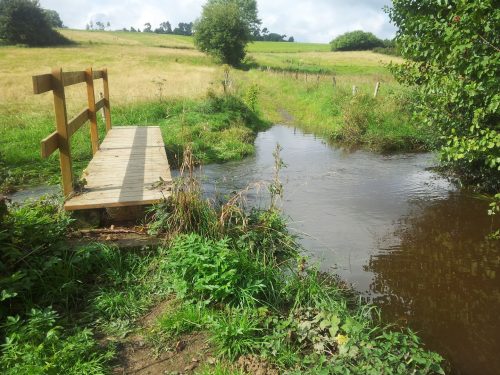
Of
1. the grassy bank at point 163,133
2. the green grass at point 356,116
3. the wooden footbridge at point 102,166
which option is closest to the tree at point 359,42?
the green grass at point 356,116

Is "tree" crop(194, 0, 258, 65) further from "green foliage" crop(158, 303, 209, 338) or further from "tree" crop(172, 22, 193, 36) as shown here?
"tree" crop(172, 22, 193, 36)

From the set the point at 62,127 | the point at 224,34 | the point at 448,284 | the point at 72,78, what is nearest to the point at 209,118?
the point at 72,78

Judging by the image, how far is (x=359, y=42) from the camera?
260ft

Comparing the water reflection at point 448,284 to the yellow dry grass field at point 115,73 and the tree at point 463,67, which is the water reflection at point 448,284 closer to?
the tree at point 463,67

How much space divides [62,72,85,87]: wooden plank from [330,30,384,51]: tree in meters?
80.6

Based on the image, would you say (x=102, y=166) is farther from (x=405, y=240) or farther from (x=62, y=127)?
(x=405, y=240)

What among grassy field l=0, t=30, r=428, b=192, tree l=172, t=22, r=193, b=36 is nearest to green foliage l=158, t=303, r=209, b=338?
grassy field l=0, t=30, r=428, b=192

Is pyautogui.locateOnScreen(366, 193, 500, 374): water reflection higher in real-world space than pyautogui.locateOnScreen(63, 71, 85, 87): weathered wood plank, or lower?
lower

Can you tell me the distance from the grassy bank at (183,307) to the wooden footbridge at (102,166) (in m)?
0.39

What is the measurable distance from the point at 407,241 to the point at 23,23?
206 ft

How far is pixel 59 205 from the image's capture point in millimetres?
5211

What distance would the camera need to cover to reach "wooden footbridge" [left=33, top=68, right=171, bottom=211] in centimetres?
467

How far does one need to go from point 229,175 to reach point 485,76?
6027 mm

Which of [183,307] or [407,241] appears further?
[407,241]
